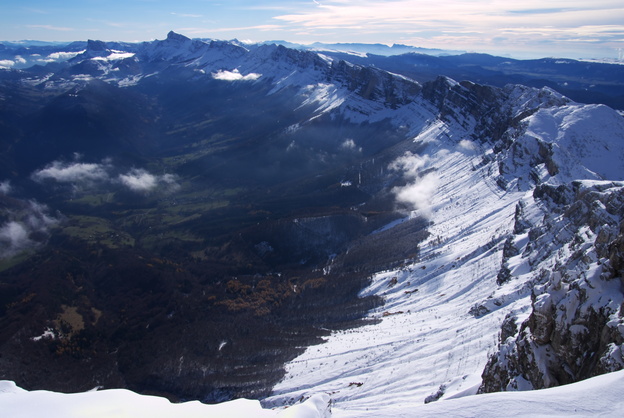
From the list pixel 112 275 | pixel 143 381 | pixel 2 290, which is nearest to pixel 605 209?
pixel 143 381

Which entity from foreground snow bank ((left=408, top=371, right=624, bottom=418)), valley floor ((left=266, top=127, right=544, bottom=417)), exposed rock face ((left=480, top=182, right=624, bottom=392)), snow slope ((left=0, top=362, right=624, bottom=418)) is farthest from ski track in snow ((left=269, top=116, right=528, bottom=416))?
foreground snow bank ((left=408, top=371, right=624, bottom=418))

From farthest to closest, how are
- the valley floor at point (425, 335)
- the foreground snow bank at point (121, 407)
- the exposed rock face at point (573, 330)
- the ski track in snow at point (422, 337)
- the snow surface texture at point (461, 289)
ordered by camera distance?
the snow surface texture at point (461, 289) → the ski track in snow at point (422, 337) → the valley floor at point (425, 335) → the exposed rock face at point (573, 330) → the foreground snow bank at point (121, 407)

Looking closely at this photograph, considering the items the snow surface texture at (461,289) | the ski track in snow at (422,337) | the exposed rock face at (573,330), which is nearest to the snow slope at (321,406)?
the snow surface texture at (461,289)

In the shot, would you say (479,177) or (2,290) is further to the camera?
(479,177)

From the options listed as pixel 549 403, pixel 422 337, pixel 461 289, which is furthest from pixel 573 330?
pixel 461 289

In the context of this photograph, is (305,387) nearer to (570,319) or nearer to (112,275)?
(570,319)

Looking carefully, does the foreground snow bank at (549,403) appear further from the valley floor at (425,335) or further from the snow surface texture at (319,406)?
the valley floor at (425,335)

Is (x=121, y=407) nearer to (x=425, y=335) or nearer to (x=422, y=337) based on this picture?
(x=422, y=337)
